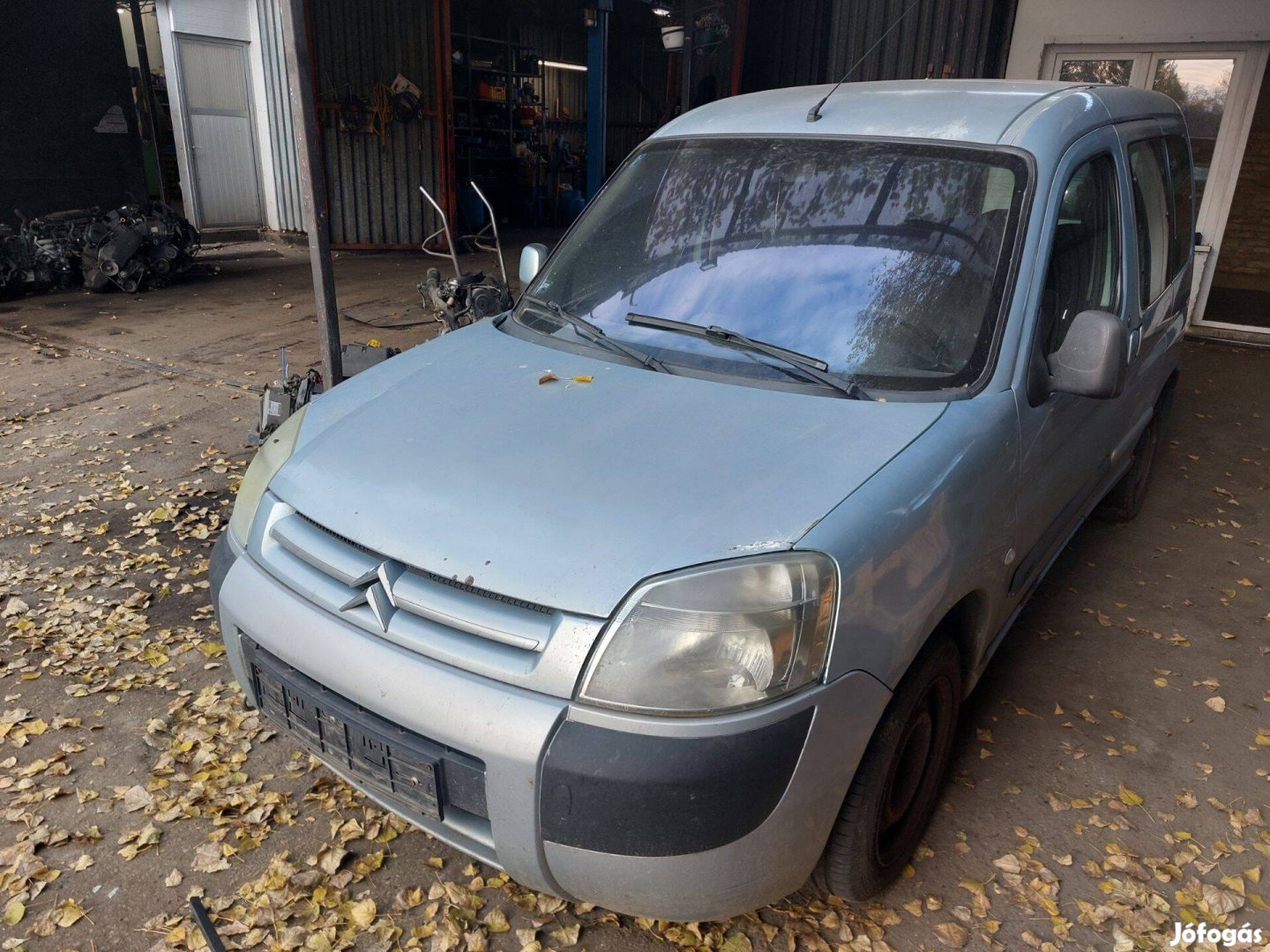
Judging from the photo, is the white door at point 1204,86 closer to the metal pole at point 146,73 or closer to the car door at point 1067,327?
the car door at point 1067,327

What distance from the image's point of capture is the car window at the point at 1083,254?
8.31 feet

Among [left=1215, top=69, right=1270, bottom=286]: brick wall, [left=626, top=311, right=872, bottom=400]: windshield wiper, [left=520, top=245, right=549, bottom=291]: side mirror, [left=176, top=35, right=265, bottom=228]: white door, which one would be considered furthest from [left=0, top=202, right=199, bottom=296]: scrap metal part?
[left=1215, top=69, right=1270, bottom=286]: brick wall

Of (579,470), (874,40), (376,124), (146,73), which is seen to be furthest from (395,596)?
(146,73)

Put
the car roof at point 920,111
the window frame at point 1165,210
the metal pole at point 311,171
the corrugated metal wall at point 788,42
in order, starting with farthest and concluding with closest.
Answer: the corrugated metal wall at point 788,42 → the metal pole at point 311,171 → the window frame at point 1165,210 → the car roof at point 920,111

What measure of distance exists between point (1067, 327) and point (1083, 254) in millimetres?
271

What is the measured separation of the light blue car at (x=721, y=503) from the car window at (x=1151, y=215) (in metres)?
0.17

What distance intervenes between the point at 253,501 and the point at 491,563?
876mm

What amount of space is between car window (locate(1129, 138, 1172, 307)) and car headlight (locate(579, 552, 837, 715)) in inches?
88.2

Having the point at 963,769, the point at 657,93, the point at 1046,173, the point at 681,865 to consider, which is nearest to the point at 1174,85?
the point at 1046,173

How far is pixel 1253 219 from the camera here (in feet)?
43.6

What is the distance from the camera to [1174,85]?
8.02 meters

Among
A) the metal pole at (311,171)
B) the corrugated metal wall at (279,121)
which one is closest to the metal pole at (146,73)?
the corrugated metal wall at (279,121)

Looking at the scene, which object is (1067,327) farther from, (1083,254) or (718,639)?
(718,639)

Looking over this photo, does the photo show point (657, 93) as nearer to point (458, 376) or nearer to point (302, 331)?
point (302, 331)
